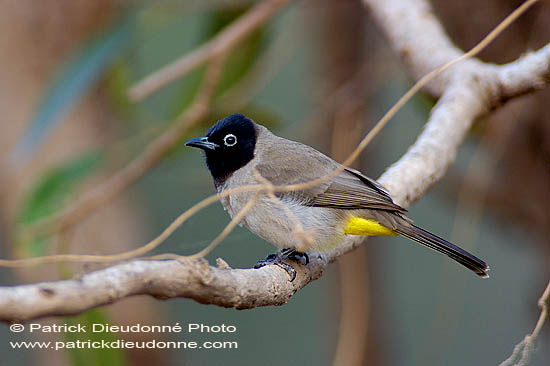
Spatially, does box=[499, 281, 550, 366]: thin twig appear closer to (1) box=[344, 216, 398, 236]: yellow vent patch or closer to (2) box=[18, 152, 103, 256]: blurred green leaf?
(1) box=[344, 216, 398, 236]: yellow vent patch

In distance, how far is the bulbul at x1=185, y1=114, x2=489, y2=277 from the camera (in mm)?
1837

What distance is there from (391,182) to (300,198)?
354 mm

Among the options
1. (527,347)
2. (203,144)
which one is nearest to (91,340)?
(203,144)

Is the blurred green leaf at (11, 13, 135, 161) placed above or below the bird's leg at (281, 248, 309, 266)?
above

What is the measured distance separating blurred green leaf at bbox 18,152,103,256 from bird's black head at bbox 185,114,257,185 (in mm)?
766

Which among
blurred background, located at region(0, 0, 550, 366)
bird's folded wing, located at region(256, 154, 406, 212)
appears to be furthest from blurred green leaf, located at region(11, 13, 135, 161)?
bird's folded wing, located at region(256, 154, 406, 212)

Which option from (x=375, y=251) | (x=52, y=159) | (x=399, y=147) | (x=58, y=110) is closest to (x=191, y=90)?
(x=58, y=110)

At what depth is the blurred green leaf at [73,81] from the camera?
2465 millimetres

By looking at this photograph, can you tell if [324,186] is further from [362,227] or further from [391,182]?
[391,182]

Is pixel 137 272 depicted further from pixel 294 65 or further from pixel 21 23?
pixel 294 65

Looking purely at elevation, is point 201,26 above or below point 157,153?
above

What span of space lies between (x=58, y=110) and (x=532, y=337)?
1879 mm

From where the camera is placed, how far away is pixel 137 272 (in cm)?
91

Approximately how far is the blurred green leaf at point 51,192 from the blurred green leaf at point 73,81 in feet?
0.56
